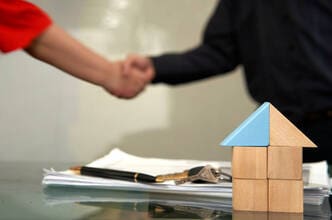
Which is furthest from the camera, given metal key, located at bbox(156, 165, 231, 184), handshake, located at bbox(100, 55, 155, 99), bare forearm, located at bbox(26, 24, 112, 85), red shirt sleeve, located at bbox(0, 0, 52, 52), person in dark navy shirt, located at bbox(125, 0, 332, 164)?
handshake, located at bbox(100, 55, 155, 99)

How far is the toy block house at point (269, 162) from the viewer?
45 cm

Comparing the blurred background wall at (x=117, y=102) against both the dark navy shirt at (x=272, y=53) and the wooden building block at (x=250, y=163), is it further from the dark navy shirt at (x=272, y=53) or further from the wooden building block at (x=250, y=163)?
the wooden building block at (x=250, y=163)

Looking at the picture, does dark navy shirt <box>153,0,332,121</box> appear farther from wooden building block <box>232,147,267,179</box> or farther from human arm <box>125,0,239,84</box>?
wooden building block <box>232,147,267,179</box>

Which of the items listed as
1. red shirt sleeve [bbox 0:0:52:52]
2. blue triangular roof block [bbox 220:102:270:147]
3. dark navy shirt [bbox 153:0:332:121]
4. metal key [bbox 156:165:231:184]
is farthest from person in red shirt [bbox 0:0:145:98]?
blue triangular roof block [bbox 220:102:270:147]

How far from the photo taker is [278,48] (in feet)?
3.85

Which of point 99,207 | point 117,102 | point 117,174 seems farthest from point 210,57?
point 99,207

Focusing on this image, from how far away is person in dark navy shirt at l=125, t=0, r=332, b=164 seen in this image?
1096mm

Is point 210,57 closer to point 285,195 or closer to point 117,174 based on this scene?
point 117,174

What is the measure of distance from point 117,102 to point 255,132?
1.08 m

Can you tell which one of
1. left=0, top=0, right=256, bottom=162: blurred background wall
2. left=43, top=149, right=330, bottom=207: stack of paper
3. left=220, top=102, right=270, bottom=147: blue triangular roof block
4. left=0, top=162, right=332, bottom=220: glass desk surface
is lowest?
left=0, top=162, right=332, bottom=220: glass desk surface

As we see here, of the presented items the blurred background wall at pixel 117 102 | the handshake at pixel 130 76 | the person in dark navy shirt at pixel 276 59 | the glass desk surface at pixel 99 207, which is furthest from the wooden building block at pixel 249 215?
the blurred background wall at pixel 117 102

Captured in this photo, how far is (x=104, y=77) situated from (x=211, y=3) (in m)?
0.52

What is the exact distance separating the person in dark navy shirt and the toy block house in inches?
25.6

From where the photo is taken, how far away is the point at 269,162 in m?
0.45
